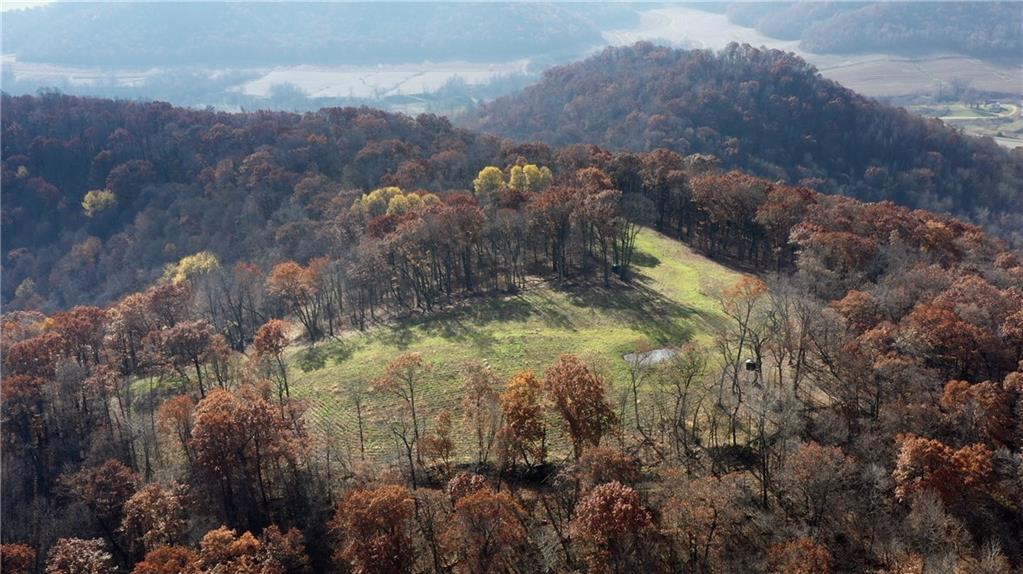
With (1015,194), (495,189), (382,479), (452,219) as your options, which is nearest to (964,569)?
(382,479)

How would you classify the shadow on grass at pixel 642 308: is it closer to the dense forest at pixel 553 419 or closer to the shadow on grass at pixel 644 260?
the dense forest at pixel 553 419

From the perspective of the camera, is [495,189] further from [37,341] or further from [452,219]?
[37,341]

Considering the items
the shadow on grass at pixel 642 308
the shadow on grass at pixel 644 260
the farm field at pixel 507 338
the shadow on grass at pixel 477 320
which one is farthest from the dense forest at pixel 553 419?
the shadow on grass at pixel 644 260

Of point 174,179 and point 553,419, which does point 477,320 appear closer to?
point 553,419

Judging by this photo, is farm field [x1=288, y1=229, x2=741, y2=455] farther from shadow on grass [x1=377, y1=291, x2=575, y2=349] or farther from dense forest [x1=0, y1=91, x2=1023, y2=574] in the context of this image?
A: dense forest [x1=0, y1=91, x2=1023, y2=574]

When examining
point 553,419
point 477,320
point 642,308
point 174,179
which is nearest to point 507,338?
point 477,320

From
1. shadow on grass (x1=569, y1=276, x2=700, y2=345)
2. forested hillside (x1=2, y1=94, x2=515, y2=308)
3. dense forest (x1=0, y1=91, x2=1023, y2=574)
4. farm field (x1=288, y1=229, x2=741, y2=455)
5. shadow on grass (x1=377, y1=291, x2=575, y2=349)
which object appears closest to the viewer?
dense forest (x1=0, y1=91, x2=1023, y2=574)

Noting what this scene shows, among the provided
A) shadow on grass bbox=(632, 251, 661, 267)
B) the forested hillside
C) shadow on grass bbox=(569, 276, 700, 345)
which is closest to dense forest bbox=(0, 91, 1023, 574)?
shadow on grass bbox=(569, 276, 700, 345)
